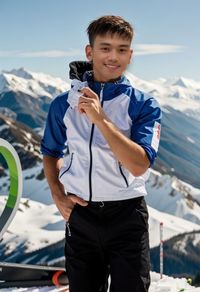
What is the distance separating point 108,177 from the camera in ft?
11.4

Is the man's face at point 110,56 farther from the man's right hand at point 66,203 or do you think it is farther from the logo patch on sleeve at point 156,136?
the man's right hand at point 66,203

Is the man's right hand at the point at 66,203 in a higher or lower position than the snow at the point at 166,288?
higher

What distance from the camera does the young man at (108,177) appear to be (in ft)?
11.3

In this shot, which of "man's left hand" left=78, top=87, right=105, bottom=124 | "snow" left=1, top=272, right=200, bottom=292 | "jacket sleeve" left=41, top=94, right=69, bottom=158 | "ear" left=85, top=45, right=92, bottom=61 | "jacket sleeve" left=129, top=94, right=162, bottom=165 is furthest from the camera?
"snow" left=1, top=272, right=200, bottom=292

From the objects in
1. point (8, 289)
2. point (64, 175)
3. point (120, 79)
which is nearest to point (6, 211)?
point (8, 289)

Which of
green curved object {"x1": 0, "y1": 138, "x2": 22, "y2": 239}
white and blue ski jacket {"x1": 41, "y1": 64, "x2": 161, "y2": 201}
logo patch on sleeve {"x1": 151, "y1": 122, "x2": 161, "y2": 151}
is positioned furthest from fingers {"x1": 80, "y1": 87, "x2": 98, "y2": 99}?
green curved object {"x1": 0, "y1": 138, "x2": 22, "y2": 239}

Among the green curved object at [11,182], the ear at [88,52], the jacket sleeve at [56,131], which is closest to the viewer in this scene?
the ear at [88,52]

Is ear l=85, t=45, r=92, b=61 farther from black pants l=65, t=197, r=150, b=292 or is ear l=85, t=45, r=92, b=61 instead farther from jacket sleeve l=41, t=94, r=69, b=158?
black pants l=65, t=197, r=150, b=292

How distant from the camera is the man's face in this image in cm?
347

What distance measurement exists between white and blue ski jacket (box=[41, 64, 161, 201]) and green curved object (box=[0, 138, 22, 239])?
2.80m

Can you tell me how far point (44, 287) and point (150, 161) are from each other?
467 centimetres

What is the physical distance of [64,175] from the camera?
3713 millimetres

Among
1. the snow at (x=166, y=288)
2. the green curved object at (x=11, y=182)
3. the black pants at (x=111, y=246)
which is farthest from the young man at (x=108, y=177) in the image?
the snow at (x=166, y=288)

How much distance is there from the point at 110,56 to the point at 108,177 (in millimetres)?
844
